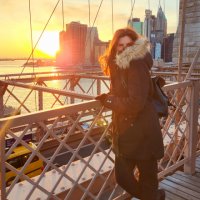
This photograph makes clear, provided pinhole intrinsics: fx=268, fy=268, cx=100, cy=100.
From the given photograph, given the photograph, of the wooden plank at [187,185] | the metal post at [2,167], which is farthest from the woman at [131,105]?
the wooden plank at [187,185]

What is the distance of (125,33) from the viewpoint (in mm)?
2080

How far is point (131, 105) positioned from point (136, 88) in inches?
5.3

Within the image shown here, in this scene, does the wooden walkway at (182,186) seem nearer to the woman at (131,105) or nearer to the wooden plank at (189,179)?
the wooden plank at (189,179)

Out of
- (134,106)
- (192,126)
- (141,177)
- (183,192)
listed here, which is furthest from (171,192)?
(134,106)

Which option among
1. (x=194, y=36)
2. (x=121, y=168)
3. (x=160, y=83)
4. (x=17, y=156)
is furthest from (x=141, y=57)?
(x=194, y=36)

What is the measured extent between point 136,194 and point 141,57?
3.98 feet

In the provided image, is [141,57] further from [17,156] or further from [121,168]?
[17,156]

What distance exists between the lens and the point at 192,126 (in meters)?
3.66

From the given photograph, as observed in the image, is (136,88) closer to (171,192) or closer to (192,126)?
(171,192)

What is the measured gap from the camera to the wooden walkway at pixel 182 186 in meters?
3.21

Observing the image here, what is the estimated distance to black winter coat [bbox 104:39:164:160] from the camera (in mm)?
1937

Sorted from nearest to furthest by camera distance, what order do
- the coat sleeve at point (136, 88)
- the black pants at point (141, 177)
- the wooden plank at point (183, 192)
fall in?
the coat sleeve at point (136, 88), the black pants at point (141, 177), the wooden plank at point (183, 192)

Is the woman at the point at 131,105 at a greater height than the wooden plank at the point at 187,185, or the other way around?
the woman at the point at 131,105

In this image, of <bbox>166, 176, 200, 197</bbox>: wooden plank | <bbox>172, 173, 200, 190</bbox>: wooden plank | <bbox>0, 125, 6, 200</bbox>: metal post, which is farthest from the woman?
<bbox>172, 173, 200, 190</bbox>: wooden plank
